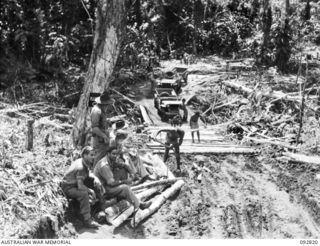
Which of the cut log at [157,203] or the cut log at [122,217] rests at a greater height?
the cut log at [122,217]

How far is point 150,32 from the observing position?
22.3m

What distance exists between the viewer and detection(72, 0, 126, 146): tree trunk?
10.4 metres

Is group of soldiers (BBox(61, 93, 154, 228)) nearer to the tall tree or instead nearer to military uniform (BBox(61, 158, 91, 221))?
military uniform (BBox(61, 158, 91, 221))

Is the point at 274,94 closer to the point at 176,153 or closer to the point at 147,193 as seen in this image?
the point at 176,153

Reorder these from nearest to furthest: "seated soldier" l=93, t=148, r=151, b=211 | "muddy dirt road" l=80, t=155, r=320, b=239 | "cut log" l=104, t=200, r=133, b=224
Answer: "cut log" l=104, t=200, r=133, b=224
"seated soldier" l=93, t=148, r=151, b=211
"muddy dirt road" l=80, t=155, r=320, b=239

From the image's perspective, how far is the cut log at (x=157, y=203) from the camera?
26.5ft

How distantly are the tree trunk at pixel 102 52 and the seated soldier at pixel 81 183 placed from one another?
2833mm

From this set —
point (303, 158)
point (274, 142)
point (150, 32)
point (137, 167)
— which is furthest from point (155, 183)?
point (150, 32)

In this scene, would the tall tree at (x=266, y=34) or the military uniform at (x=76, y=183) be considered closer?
the military uniform at (x=76, y=183)

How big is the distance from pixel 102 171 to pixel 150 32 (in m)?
15.0

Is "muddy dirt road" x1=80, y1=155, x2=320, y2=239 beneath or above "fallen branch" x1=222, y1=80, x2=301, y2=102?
beneath

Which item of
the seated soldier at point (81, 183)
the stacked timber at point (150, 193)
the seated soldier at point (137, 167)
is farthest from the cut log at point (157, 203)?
the seated soldier at point (81, 183)

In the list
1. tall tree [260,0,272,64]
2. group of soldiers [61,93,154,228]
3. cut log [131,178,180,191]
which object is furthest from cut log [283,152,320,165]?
tall tree [260,0,272,64]

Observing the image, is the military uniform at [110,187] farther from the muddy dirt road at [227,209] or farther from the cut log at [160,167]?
the cut log at [160,167]
